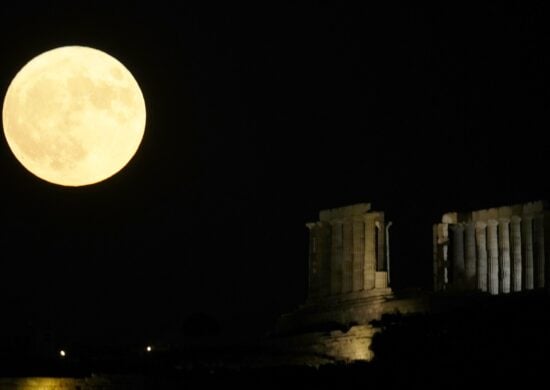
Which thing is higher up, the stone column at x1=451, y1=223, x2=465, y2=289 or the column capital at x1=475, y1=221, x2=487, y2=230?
the column capital at x1=475, y1=221, x2=487, y2=230

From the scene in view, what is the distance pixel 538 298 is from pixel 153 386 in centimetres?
1378

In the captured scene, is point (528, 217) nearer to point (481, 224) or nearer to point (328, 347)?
point (481, 224)

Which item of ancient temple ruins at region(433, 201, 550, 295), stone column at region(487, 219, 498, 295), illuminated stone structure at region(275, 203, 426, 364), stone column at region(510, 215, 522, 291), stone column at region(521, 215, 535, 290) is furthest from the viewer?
stone column at region(487, 219, 498, 295)

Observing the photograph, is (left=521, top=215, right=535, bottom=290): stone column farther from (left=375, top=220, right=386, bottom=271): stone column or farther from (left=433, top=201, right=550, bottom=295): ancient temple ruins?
(left=375, top=220, right=386, bottom=271): stone column

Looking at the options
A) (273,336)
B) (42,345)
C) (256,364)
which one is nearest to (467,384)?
(256,364)

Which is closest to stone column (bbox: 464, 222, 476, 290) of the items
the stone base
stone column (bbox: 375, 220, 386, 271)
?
stone column (bbox: 375, 220, 386, 271)

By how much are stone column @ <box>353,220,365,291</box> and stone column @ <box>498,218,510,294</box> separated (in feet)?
18.2

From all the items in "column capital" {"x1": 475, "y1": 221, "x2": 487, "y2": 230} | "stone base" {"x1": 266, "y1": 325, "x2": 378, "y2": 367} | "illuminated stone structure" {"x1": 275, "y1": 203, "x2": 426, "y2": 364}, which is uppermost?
"column capital" {"x1": 475, "y1": 221, "x2": 487, "y2": 230}

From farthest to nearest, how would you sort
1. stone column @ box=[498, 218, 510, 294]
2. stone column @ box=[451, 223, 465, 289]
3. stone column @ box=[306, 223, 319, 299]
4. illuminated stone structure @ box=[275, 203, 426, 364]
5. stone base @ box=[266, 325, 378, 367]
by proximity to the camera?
1. stone column @ box=[306, 223, 319, 299]
2. stone column @ box=[451, 223, 465, 289]
3. stone column @ box=[498, 218, 510, 294]
4. illuminated stone structure @ box=[275, 203, 426, 364]
5. stone base @ box=[266, 325, 378, 367]

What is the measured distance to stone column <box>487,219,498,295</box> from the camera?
244ft

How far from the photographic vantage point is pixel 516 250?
73.9m

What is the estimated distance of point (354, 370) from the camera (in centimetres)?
6425

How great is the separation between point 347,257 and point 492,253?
6.14 meters

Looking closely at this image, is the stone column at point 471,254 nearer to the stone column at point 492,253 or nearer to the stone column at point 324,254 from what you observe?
the stone column at point 492,253
